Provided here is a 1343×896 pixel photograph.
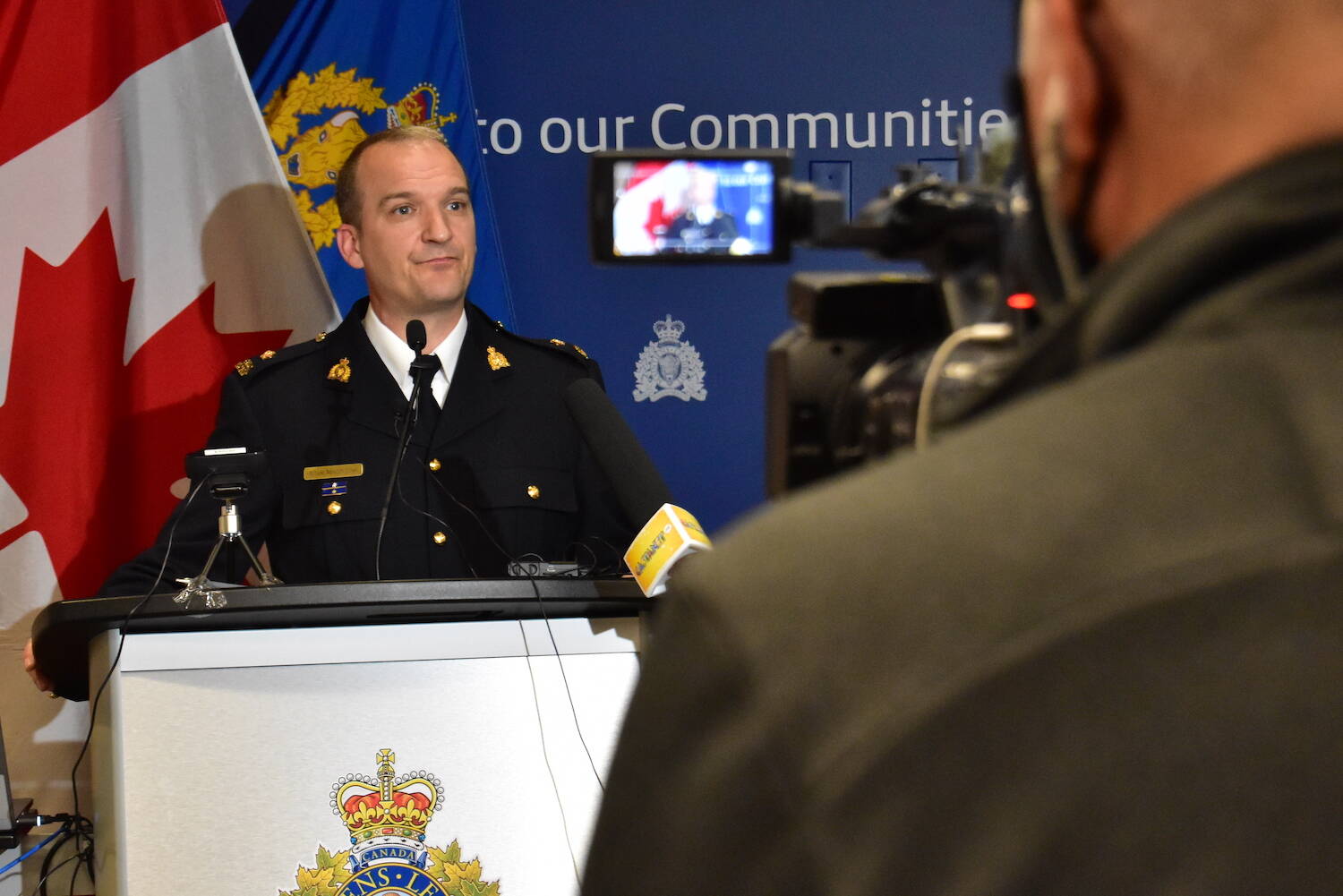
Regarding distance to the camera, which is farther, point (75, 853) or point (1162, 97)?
point (75, 853)

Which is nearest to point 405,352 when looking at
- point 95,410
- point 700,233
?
point 95,410

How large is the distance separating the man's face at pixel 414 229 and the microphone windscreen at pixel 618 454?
2.40 ft

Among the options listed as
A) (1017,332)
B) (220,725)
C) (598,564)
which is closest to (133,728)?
(220,725)

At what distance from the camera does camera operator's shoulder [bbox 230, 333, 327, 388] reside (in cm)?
243

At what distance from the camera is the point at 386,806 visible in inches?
62.7

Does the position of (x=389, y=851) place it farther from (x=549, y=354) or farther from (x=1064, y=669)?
(x=1064, y=669)

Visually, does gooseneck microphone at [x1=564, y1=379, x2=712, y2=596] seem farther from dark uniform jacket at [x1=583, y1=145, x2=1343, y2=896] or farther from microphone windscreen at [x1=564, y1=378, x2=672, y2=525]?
dark uniform jacket at [x1=583, y1=145, x2=1343, y2=896]

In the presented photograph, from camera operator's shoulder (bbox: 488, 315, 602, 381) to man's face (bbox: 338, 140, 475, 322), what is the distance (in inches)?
4.9

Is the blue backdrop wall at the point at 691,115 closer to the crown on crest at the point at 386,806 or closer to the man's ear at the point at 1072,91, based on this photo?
the crown on crest at the point at 386,806

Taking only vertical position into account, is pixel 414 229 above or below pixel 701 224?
above

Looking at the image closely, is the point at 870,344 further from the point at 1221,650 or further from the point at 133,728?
the point at 133,728

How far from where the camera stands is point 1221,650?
1.07 feet

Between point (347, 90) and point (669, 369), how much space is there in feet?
3.20

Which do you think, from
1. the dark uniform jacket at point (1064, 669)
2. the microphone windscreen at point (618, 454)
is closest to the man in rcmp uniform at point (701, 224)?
the dark uniform jacket at point (1064, 669)
